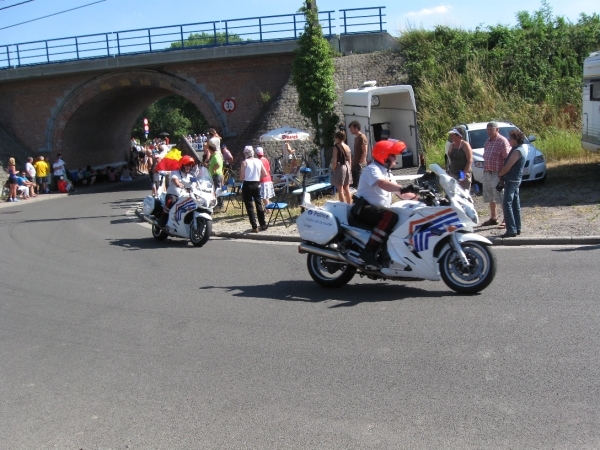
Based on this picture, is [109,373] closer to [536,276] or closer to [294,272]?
[294,272]

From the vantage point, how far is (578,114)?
25359mm

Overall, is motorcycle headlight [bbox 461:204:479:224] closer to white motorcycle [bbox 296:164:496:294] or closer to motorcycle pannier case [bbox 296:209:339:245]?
white motorcycle [bbox 296:164:496:294]

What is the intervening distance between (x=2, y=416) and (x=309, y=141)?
23.2m

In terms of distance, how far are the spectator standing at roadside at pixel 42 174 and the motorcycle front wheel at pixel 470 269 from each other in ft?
94.9

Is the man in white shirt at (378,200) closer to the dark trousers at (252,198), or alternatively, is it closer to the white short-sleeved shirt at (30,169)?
the dark trousers at (252,198)

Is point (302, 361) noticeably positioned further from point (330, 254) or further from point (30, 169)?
point (30, 169)

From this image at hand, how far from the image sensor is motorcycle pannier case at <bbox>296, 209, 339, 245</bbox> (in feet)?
29.1

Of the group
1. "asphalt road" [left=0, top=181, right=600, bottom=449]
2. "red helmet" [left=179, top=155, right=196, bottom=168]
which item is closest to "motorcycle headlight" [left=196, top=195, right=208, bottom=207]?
"red helmet" [left=179, top=155, right=196, bottom=168]

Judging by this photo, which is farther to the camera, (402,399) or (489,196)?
(489,196)

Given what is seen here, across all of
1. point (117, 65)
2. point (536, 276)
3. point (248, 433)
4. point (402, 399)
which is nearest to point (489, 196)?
point (536, 276)

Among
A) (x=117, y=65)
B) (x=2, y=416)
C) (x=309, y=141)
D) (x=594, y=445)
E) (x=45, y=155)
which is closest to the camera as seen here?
(x=594, y=445)

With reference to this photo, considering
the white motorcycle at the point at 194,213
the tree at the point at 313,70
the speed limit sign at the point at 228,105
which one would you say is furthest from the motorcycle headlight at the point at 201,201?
the speed limit sign at the point at 228,105

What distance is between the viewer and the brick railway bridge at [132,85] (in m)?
32.1

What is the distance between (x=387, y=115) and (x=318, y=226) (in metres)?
13.6
